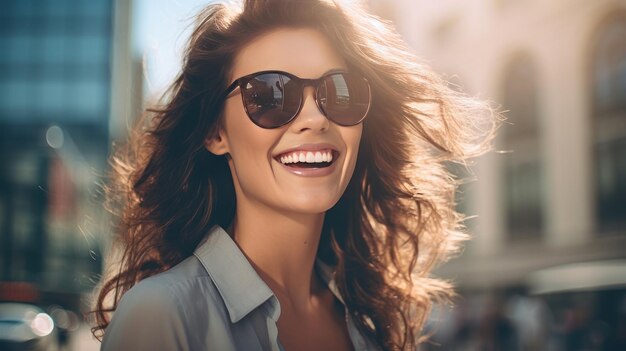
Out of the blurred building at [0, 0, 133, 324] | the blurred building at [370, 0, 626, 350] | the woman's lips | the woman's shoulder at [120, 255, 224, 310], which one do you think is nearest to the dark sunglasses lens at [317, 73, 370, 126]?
the woman's lips

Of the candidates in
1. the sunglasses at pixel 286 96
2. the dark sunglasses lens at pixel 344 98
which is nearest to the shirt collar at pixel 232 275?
the sunglasses at pixel 286 96

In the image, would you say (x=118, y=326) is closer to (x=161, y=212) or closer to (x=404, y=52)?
(x=161, y=212)

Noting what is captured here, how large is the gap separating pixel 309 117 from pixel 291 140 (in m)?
0.09

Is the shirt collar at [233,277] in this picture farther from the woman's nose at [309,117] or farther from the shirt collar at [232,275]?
the woman's nose at [309,117]

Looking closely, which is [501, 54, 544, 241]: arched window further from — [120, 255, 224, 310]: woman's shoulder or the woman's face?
[120, 255, 224, 310]: woman's shoulder

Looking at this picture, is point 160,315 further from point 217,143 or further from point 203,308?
point 217,143

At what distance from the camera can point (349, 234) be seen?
2805 millimetres

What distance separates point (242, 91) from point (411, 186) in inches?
34.1

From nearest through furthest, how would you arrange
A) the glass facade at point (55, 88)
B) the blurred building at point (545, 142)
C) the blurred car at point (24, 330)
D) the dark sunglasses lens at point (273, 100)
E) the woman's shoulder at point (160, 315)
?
the woman's shoulder at point (160, 315) → the dark sunglasses lens at point (273, 100) → the blurred car at point (24, 330) → the blurred building at point (545, 142) → the glass facade at point (55, 88)

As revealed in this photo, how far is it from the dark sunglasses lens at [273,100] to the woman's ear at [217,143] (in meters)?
0.20

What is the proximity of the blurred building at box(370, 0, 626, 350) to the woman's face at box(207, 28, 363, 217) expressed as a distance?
15260mm

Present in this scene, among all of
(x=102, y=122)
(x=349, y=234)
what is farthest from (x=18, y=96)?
(x=349, y=234)

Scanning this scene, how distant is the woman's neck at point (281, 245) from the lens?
234cm

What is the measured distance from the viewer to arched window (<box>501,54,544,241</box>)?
2628 cm
